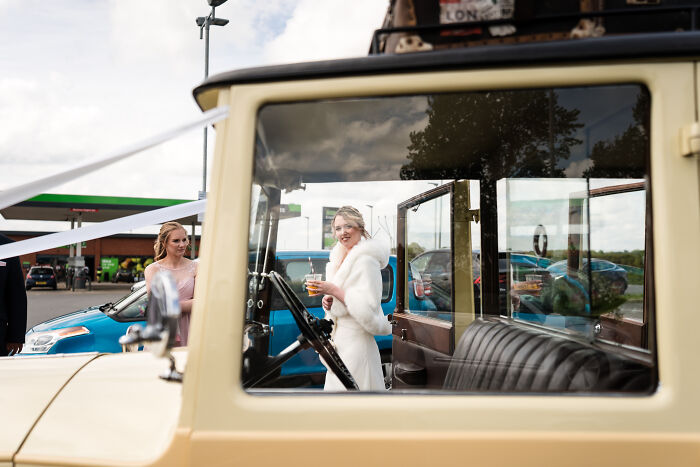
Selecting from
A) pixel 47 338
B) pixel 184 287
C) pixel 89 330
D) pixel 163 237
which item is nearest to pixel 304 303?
pixel 184 287

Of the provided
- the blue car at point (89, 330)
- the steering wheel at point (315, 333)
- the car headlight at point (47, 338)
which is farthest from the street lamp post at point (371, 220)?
the car headlight at point (47, 338)

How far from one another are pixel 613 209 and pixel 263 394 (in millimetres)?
1393

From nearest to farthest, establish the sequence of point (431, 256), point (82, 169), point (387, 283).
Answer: point (82, 169)
point (431, 256)
point (387, 283)

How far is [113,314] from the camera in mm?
5379

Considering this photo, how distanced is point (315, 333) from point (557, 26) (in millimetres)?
1341

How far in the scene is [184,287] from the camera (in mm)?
4016

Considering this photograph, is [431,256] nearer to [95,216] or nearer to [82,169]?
[82,169]

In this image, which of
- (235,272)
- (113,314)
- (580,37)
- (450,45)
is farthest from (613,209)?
(113,314)

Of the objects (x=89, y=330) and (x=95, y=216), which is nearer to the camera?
(x=89, y=330)

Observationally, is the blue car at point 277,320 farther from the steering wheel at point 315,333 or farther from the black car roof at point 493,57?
the black car roof at point 493,57

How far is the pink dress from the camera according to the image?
3.65 m

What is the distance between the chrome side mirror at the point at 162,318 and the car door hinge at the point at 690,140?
1060mm

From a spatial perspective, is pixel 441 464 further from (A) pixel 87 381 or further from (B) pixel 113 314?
(B) pixel 113 314

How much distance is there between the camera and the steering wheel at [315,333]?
194 cm
